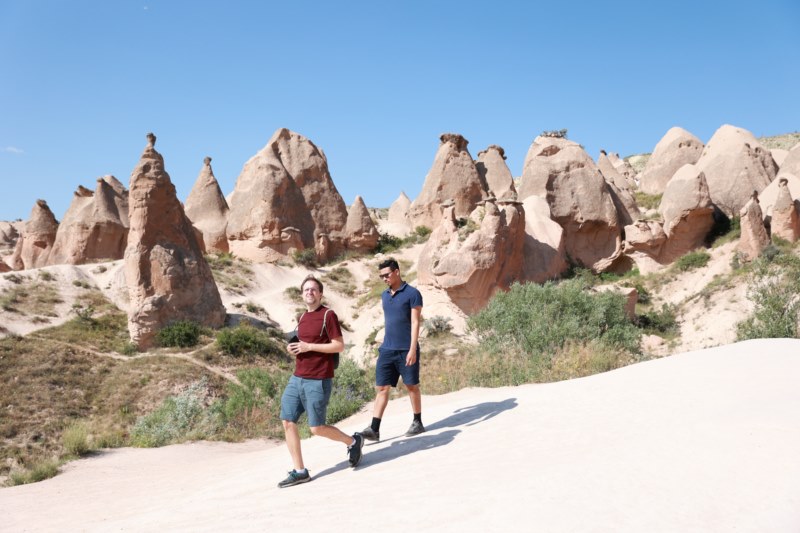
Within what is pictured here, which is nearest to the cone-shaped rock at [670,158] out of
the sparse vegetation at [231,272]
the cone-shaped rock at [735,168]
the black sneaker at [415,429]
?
the cone-shaped rock at [735,168]

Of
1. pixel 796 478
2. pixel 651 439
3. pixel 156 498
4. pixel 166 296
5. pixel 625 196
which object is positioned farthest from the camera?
pixel 625 196

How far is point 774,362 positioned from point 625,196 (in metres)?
18.8

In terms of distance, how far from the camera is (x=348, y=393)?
28.7 feet

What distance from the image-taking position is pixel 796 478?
326 centimetres

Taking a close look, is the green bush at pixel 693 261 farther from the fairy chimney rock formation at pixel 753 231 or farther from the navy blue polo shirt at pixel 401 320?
the navy blue polo shirt at pixel 401 320

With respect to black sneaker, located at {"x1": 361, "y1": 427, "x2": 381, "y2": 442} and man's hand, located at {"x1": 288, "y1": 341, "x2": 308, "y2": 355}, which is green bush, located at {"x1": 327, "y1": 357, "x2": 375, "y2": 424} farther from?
man's hand, located at {"x1": 288, "y1": 341, "x2": 308, "y2": 355}

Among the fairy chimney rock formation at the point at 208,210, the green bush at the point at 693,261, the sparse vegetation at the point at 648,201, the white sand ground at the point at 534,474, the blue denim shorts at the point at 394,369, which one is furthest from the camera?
the sparse vegetation at the point at 648,201

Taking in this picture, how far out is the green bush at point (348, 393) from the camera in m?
7.86

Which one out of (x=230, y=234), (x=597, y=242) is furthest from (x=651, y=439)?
(x=230, y=234)

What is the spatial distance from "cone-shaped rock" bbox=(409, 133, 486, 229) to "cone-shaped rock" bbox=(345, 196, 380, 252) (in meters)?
2.34

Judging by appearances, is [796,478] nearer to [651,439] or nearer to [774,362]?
[651,439]

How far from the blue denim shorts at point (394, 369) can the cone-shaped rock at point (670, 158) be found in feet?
87.8

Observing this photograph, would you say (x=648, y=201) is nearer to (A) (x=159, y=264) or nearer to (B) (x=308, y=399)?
(A) (x=159, y=264)

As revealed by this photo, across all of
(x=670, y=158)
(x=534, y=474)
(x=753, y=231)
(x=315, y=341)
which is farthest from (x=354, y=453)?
(x=670, y=158)
